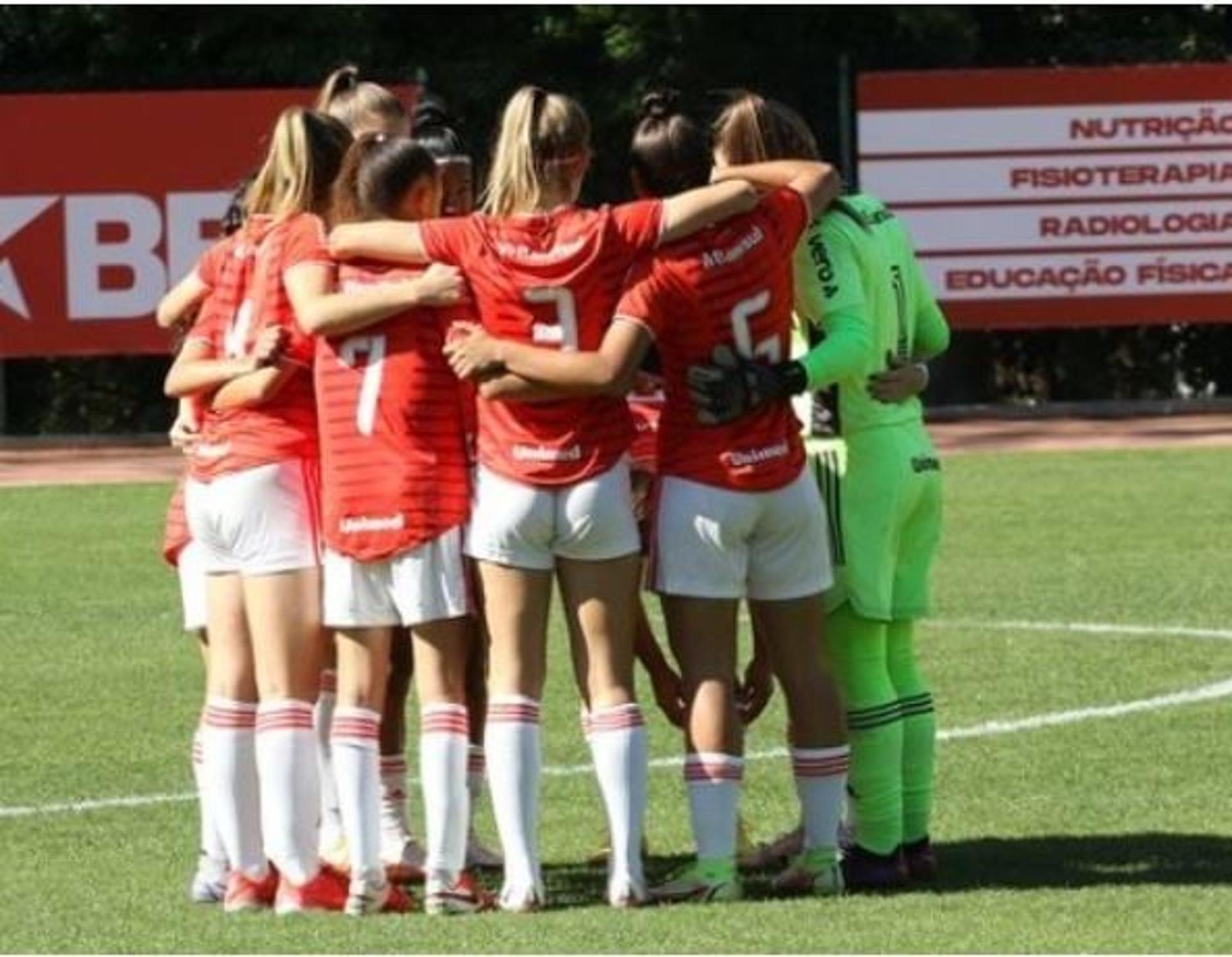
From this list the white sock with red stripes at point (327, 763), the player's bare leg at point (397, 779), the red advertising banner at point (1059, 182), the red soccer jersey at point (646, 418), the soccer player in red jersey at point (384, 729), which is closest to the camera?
the red soccer jersey at point (646, 418)

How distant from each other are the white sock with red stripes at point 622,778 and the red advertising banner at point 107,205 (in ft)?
57.5

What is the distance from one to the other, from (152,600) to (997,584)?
13.3 ft

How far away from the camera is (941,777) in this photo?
1045cm

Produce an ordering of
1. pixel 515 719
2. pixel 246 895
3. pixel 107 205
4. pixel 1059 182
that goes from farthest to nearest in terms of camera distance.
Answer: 1. pixel 1059 182
2. pixel 107 205
3. pixel 246 895
4. pixel 515 719

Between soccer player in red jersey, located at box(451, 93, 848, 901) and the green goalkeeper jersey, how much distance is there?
0.53ft

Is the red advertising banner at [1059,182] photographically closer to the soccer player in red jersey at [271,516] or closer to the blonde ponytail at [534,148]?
the soccer player in red jersey at [271,516]

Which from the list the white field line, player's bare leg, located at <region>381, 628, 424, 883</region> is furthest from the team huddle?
the white field line

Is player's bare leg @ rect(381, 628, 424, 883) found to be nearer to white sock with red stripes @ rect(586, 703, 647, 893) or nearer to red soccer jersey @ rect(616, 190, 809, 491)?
white sock with red stripes @ rect(586, 703, 647, 893)

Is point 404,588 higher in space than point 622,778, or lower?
higher

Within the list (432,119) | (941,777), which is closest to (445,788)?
(432,119)

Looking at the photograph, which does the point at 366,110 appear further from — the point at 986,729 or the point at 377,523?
the point at 986,729

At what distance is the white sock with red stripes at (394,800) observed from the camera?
902 cm

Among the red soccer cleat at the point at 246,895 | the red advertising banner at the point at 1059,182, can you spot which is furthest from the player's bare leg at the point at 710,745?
the red advertising banner at the point at 1059,182

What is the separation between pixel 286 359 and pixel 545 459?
0.72 m
